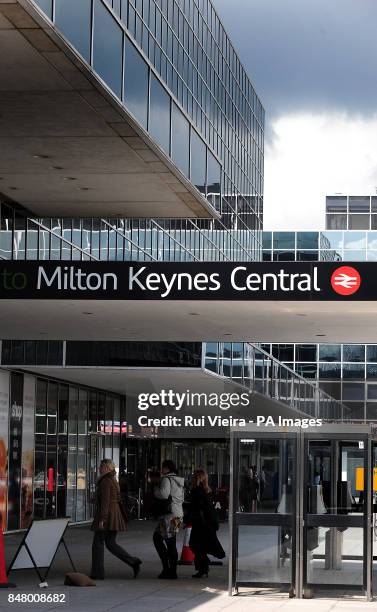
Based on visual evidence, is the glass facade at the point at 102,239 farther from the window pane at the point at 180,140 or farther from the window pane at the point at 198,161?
the window pane at the point at 180,140

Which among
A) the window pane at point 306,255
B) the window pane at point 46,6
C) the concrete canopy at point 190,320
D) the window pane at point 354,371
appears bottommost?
the concrete canopy at point 190,320

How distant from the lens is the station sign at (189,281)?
19.4 meters

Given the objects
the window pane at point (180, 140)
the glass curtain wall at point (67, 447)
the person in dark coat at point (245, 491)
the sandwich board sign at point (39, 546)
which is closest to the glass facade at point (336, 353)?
the glass curtain wall at point (67, 447)

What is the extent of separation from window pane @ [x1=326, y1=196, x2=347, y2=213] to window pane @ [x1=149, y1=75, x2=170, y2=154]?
227 ft

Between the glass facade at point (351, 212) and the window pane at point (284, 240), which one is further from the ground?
the glass facade at point (351, 212)

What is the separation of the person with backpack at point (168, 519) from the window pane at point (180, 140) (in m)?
5.69

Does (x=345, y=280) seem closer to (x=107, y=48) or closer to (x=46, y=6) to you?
(x=107, y=48)

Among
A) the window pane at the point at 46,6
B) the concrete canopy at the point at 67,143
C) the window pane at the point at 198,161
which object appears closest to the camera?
the window pane at the point at 46,6

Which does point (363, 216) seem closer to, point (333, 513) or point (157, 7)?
point (157, 7)

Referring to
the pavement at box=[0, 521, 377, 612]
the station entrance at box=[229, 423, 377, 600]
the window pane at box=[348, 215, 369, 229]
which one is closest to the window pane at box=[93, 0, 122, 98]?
the station entrance at box=[229, 423, 377, 600]

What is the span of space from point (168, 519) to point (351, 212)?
72.2m

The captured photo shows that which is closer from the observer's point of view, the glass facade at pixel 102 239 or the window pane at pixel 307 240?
the glass facade at pixel 102 239

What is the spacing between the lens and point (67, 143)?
63.8 feet

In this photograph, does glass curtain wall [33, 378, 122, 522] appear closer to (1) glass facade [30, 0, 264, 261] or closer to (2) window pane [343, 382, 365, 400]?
(1) glass facade [30, 0, 264, 261]
